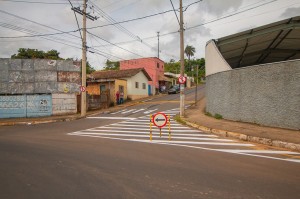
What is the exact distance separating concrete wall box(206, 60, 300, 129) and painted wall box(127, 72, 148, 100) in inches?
887

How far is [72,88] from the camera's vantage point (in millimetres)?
26297

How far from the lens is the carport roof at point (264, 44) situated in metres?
17.0

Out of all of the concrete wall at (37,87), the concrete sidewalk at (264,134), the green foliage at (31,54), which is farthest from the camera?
the green foliage at (31,54)

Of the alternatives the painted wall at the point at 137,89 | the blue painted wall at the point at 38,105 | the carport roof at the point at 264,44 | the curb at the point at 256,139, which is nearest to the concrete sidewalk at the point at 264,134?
the curb at the point at 256,139

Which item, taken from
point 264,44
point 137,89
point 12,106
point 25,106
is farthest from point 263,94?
point 137,89

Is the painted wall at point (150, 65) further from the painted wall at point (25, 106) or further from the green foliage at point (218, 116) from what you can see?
the green foliage at point (218, 116)

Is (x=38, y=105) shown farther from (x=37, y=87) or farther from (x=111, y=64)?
(x=111, y=64)

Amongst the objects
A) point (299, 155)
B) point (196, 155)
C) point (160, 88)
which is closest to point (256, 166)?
point (196, 155)

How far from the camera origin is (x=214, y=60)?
1845cm

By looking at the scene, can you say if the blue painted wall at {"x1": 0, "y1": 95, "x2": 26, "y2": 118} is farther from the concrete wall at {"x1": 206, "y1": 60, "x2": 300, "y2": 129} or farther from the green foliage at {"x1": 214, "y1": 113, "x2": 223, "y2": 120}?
the concrete wall at {"x1": 206, "y1": 60, "x2": 300, "y2": 129}

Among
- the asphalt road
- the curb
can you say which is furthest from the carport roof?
the asphalt road

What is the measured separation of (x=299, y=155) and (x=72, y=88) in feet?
73.3

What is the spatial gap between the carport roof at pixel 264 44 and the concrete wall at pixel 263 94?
3.35 m

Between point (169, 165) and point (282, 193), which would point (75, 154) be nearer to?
point (169, 165)
